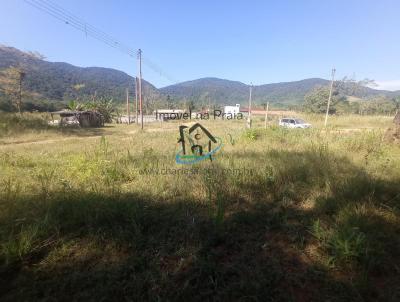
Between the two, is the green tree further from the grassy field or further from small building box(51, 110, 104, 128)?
the grassy field

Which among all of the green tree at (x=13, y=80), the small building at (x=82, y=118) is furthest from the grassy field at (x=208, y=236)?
the green tree at (x=13, y=80)

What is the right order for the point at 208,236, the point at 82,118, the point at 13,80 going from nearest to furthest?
the point at 208,236 → the point at 82,118 → the point at 13,80

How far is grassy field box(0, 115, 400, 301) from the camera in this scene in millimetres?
1867

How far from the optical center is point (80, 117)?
25.9 metres

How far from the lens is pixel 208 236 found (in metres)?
2.51

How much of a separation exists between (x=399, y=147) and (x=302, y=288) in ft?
22.8

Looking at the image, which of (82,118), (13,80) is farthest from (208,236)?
(13,80)

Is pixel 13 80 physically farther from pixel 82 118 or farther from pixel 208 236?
pixel 208 236

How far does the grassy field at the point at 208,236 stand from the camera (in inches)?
73.5

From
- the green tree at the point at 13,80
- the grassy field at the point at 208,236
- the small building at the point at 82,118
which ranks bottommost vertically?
the grassy field at the point at 208,236

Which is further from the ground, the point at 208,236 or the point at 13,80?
the point at 13,80

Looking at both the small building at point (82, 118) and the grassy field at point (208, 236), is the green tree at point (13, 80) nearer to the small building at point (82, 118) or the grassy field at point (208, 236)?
the small building at point (82, 118)

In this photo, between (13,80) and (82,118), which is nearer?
(82,118)

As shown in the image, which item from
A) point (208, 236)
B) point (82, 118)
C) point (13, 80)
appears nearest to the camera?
point (208, 236)
